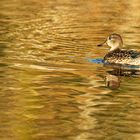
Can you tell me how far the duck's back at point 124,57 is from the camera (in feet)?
47.7

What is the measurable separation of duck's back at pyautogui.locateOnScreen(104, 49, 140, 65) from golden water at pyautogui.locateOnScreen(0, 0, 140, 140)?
47 cm

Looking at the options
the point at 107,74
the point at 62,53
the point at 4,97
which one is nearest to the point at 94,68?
the point at 107,74

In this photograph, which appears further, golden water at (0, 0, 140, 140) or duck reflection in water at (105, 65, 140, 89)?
duck reflection in water at (105, 65, 140, 89)

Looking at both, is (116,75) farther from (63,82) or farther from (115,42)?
(115,42)

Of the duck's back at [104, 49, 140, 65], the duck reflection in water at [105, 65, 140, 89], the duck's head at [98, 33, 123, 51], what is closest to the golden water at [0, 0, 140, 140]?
the duck reflection in water at [105, 65, 140, 89]

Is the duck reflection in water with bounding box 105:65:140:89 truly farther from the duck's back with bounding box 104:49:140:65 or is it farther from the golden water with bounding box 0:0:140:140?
the duck's back with bounding box 104:49:140:65

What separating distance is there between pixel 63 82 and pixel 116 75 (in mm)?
1374

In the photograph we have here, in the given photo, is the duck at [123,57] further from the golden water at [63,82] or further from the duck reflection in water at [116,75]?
the golden water at [63,82]

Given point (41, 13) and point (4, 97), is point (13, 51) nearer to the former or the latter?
point (4, 97)

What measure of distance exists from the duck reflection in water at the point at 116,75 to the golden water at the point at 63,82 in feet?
0.16

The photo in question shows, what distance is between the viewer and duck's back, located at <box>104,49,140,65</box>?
47.7ft

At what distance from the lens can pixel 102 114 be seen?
1020cm

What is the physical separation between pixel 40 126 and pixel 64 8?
51.6 ft

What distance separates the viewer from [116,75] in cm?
1350
